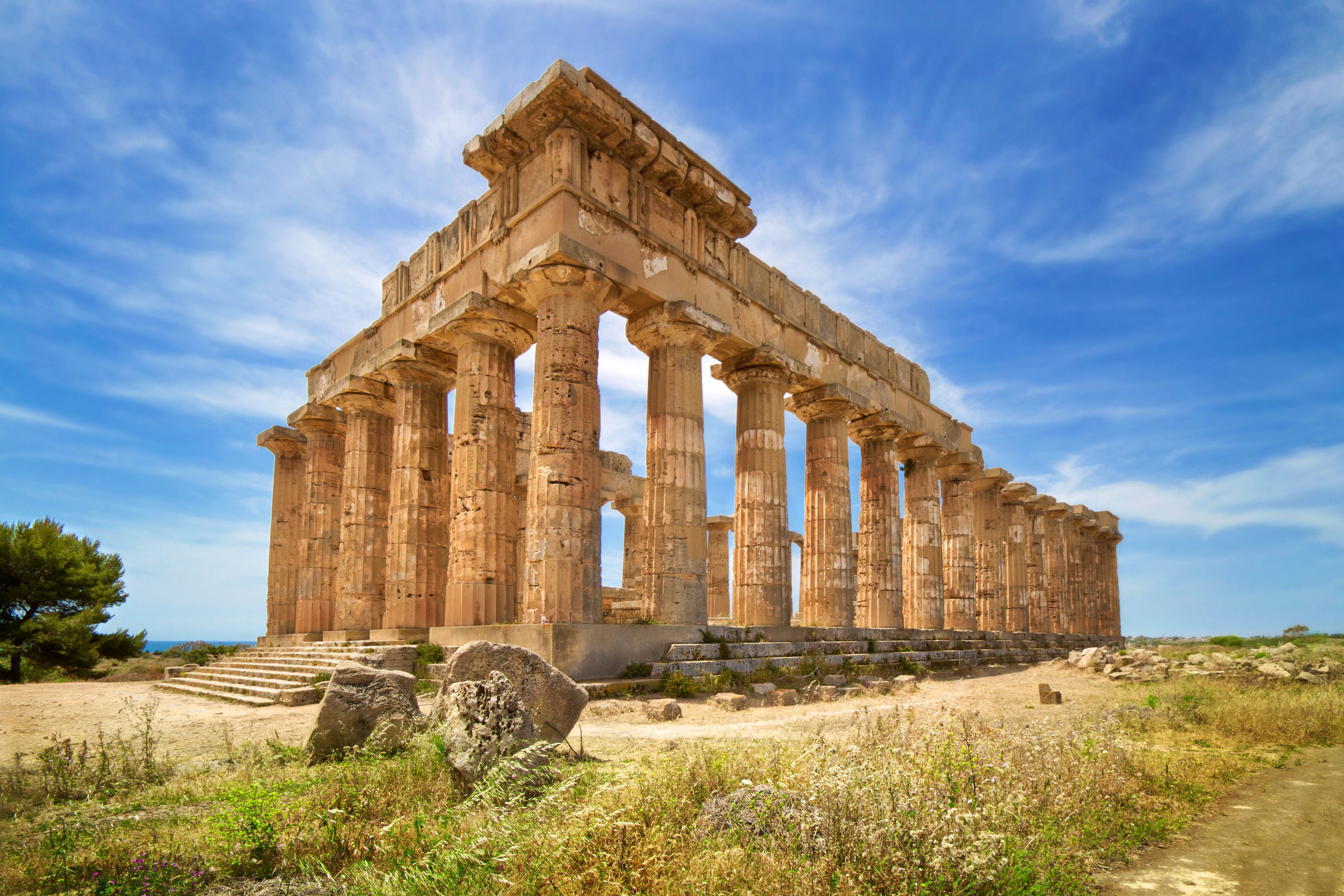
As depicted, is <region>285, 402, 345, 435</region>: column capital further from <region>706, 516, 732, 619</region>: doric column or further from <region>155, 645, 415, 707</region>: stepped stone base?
<region>706, 516, 732, 619</region>: doric column

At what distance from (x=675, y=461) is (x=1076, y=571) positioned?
27.6 meters

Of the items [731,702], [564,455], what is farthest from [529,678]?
[564,455]

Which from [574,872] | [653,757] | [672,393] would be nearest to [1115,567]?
[672,393]

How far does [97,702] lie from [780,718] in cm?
1050

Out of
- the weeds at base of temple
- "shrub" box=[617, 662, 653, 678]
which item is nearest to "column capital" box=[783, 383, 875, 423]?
"shrub" box=[617, 662, 653, 678]

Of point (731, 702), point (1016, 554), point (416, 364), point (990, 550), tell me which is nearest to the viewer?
point (731, 702)

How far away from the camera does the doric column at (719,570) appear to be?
26.3m

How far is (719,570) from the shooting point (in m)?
26.7

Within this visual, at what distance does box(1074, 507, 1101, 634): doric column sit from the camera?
3400cm

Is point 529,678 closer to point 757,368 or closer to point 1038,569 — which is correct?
point 757,368

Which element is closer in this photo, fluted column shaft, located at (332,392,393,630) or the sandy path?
the sandy path

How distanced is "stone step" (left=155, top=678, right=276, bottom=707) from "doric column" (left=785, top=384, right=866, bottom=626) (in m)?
11.4

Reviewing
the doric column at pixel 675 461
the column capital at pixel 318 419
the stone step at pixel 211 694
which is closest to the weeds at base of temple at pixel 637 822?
the stone step at pixel 211 694

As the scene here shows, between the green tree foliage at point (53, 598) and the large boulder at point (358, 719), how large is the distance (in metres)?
17.9
